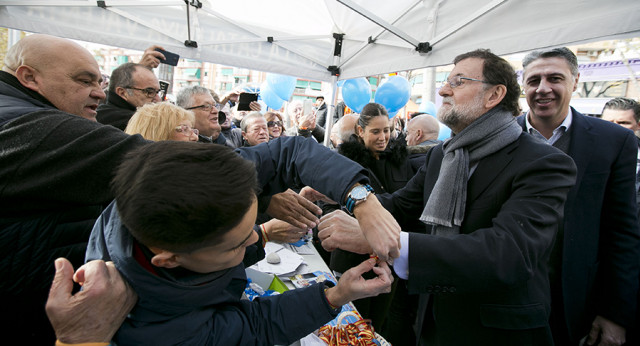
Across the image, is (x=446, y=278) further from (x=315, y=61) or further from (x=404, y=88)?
(x=404, y=88)

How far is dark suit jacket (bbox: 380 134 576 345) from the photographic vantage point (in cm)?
119

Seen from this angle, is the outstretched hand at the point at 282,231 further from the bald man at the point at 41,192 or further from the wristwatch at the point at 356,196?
the bald man at the point at 41,192

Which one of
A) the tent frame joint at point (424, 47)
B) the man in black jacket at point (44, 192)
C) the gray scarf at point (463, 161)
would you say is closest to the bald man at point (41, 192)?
the man in black jacket at point (44, 192)

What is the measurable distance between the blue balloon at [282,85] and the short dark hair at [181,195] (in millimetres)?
6349

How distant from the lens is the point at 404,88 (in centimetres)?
608

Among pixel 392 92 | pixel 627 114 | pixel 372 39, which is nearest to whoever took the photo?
pixel 627 114

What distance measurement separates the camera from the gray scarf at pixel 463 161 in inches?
60.0

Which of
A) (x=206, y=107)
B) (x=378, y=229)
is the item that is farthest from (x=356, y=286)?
(x=206, y=107)

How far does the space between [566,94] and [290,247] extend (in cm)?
230

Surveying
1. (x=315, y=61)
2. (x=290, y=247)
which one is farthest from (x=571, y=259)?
(x=315, y=61)

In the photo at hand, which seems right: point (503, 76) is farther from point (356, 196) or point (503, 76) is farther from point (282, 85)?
point (282, 85)

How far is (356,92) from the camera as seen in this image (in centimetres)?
618

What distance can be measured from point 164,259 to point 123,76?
250 centimetres

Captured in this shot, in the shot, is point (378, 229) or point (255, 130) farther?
point (255, 130)
